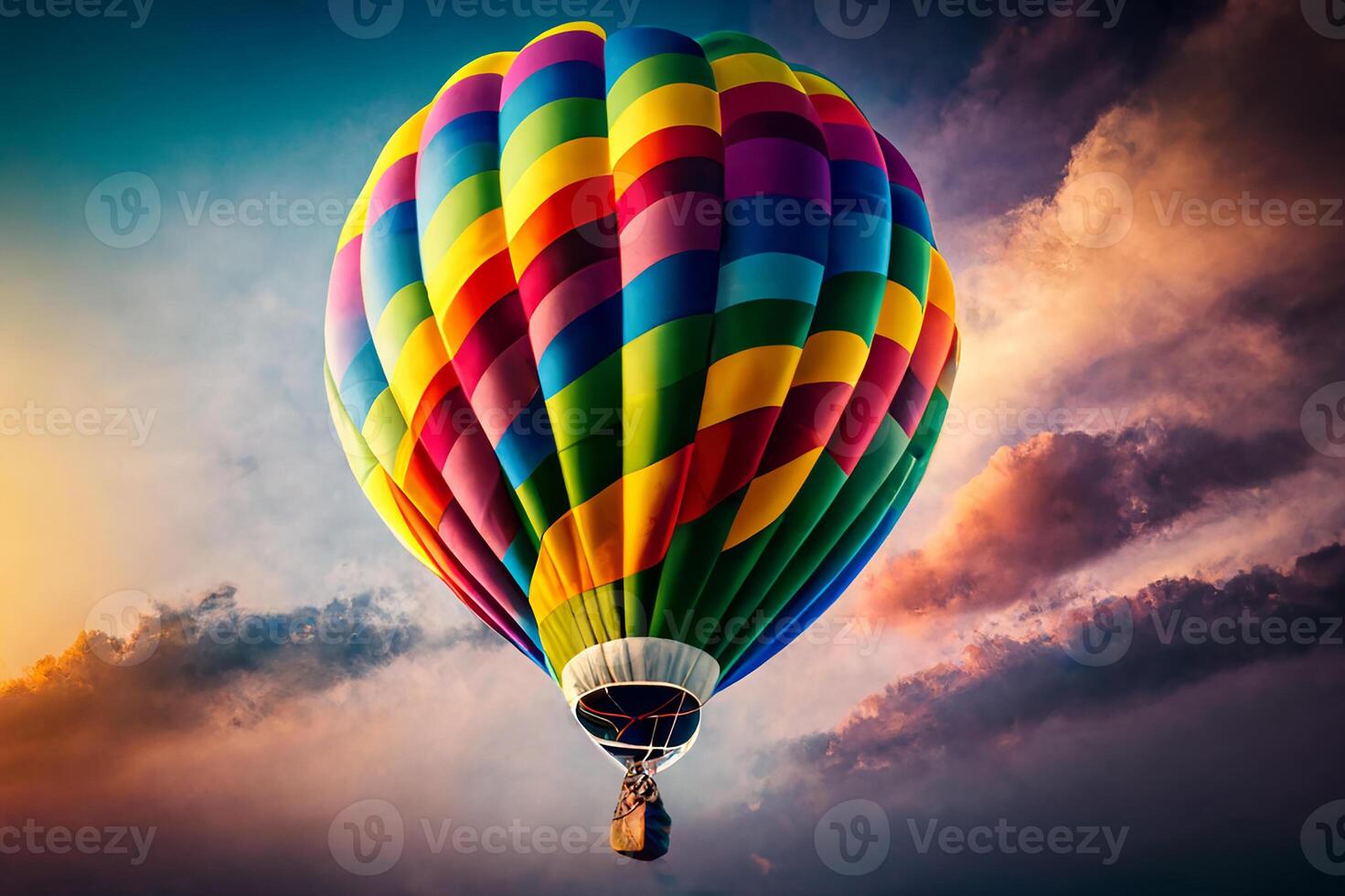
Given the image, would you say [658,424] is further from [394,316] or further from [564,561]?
[394,316]

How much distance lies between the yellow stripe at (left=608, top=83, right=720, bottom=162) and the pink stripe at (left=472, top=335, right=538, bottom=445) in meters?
1.92

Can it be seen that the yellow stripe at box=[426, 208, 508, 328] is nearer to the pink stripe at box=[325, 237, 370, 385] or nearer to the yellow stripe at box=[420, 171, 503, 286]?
the yellow stripe at box=[420, 171, 503, 286]

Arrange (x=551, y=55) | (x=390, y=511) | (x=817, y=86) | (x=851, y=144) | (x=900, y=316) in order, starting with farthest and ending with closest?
(x=817, y=86), (x=390, y=511), (x=851, y=144), (x=551, y=55), (x=900, y=316)

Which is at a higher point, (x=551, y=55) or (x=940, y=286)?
(x=551, y=55)

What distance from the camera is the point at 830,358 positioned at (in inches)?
401

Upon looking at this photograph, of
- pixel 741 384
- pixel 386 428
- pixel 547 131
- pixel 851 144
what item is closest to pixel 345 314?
pixel 386 428

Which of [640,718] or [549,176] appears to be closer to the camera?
[640,718]

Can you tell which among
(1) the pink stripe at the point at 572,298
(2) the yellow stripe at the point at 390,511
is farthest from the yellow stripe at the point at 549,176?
(2) the yellow stripe at the point at 390,511

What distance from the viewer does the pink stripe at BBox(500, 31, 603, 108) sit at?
10.9 m

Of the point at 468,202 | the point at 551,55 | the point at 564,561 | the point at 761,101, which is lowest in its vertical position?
the point at 564,561

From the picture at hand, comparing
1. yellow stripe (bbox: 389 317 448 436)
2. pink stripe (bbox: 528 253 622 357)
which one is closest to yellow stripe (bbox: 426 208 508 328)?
yellow stripe (bbox: 389 317 448 436)

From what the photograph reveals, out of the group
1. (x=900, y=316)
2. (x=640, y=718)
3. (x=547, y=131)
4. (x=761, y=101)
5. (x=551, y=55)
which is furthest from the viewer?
(x=551, y=55)

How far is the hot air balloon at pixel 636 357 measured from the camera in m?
9.64

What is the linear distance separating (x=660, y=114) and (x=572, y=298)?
188 centimetres
